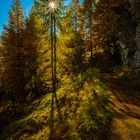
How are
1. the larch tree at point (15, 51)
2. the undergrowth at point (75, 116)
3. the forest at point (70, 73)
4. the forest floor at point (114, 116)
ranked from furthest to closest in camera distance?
the larch tree at point (15, 51)
the forest at point (70, 73)
the undergrowth at point (75, 116)
the forest floor at point (114, 116)

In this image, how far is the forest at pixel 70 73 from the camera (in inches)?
558

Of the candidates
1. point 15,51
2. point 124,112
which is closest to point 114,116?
point 124,112

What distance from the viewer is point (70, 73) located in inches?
1114

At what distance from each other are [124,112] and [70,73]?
14.2 m

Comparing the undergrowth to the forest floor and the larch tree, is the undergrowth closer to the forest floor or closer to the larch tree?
the forest floor

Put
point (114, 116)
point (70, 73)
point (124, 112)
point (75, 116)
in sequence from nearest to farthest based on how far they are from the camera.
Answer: point (114, 116), point (124, 112), point (75, 116), point (70, 73)

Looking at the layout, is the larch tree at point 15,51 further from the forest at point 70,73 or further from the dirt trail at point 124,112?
the dirt trail at point 124,112

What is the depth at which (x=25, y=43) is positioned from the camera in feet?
112

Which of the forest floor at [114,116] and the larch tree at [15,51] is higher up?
the larch tree at [15,51]

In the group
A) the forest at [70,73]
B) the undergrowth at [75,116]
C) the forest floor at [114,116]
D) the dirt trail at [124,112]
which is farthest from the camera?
the forest at [70,73]

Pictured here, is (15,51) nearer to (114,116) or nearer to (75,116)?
(75,116)

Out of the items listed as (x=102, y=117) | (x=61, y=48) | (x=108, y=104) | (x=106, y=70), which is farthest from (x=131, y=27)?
(x=102, y=117)

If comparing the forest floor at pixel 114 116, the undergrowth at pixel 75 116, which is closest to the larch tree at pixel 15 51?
the forest floor at pixel 114 116

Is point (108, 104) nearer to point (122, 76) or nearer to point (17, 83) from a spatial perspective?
point (122, 76)
